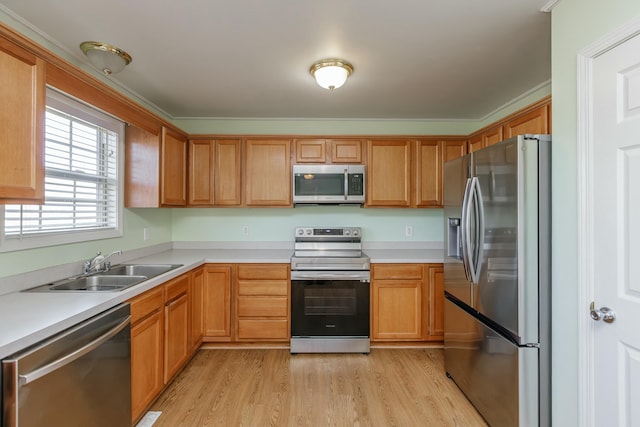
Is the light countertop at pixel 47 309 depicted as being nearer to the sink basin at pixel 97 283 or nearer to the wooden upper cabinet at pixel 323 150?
the sink basin at pixel 97 283

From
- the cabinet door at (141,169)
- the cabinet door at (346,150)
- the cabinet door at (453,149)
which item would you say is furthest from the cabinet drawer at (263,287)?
the cabinet door at (453,149)

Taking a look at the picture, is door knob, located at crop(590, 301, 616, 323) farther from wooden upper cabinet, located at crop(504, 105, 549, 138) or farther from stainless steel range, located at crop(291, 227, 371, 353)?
stainless steel range, located at crop(291, 227, 371, 353)

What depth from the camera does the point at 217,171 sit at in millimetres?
3350

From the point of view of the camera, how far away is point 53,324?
50.3 inches

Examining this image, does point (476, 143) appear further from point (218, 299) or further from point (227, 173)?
point (218, 299)

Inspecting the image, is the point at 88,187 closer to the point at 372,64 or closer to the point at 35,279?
the point at 35,279

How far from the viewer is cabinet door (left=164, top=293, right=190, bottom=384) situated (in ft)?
7.50

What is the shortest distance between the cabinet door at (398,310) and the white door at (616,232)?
1.70m

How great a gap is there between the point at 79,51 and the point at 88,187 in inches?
37.0

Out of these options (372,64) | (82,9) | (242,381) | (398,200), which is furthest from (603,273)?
(82,9)

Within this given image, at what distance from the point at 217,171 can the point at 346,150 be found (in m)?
1.38

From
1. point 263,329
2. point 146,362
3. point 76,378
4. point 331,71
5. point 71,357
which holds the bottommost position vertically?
point 263,329

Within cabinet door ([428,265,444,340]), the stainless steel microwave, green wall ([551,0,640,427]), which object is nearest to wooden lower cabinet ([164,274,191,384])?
the stainless steel microwave

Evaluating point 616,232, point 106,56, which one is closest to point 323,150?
point 106,56
